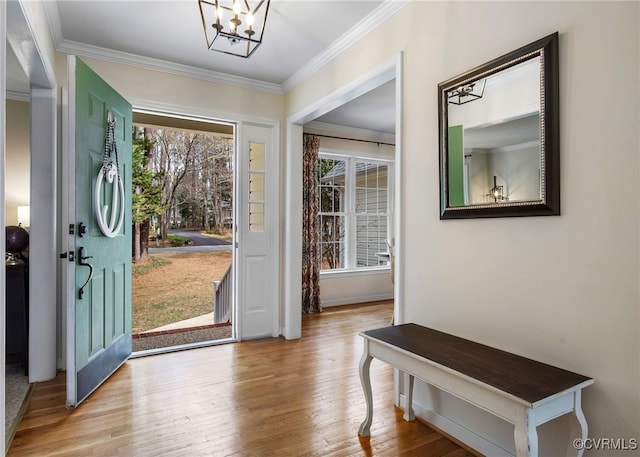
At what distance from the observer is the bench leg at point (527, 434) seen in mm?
1308

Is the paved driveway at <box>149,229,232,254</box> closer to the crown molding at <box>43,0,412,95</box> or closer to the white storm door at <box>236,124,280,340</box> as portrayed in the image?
the white storm door at <box>236,124,280,340</box>

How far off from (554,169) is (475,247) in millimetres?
544

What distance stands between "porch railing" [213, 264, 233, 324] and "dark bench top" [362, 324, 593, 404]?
3569 mm

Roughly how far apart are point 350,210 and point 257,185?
2.14m

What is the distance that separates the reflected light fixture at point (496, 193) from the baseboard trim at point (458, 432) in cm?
121

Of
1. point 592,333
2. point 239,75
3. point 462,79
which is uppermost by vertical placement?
point 239,75

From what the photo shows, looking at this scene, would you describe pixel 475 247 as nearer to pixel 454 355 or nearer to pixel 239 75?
pixel 454 355

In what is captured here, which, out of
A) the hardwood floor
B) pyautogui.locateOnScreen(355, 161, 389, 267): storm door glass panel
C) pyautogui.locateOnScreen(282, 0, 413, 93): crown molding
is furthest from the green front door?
pyautogui.locateOnScreen(355, 161, 389, 267): storm door glass panel

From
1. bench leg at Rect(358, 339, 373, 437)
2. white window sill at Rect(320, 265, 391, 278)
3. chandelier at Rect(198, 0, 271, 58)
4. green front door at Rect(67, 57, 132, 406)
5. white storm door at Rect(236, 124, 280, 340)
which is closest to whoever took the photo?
bench leg at Rect(358, 339, 373, 437)

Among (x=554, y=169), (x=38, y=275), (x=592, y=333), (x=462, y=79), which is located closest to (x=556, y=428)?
(x=592, y=333)

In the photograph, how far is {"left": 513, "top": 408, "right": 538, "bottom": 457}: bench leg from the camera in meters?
1.31

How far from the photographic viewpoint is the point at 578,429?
1.51m

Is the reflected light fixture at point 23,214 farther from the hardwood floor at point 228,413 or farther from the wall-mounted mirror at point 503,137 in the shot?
the wall-mounted mirror at point 503,137

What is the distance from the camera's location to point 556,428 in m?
1.60
